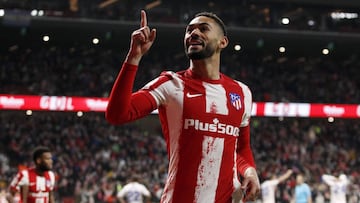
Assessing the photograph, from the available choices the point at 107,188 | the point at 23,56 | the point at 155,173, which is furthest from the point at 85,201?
the point at 23,56

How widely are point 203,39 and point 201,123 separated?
0.44m

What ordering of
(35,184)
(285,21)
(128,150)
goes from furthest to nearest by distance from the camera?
(285,21), (128,150), (35,184)

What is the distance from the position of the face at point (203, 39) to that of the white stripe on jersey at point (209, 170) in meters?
0.46

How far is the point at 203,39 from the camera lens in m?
4.04

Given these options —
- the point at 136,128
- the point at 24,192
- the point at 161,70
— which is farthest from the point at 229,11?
the point at 24,192

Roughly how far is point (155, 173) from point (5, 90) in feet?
24.8

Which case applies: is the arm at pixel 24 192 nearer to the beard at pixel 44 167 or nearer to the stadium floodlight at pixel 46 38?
the beard at pixel 44 167

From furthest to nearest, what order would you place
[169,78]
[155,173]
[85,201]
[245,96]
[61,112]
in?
[61,112], [155,173], [85,201], [245,96], [169,78]

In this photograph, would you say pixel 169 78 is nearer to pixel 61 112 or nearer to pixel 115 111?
pixel 115 111

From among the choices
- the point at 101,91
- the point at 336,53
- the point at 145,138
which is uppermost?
the point at 336,53

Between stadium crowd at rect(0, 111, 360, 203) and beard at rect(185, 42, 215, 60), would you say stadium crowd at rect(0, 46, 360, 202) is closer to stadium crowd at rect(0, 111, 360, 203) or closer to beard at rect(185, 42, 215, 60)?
stadium crowd at rect(0, 111, 360, 203)

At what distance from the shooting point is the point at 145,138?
3347cm

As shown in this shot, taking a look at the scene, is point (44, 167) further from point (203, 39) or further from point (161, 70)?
point (161, 70)

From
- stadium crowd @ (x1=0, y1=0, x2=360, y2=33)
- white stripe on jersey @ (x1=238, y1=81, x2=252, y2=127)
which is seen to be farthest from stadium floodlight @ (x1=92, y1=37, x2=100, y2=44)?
white stripe on jersey @ (x1=238, y1=81, x2=252, y2=127)
